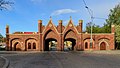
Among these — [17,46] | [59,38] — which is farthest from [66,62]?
[17,46]

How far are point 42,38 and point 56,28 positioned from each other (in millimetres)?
5224

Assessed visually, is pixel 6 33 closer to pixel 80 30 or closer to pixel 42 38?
pixel 42 38

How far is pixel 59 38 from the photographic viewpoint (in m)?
85.3

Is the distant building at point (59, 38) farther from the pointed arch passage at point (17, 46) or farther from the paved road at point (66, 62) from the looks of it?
the paved road at point (66, 62)

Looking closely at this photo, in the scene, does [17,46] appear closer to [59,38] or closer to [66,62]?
[59,38]

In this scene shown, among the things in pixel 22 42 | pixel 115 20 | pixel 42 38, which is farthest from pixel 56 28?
pixel 115 20

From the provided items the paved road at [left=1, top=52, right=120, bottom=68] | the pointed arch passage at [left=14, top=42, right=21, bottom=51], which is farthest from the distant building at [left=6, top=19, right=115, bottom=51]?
the paved road at [left=1, top=52, right=120, bottom=68]

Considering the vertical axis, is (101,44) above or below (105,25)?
below

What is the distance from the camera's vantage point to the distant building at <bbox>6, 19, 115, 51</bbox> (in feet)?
278

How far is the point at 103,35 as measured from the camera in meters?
84.9

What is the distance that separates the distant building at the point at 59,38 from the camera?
8481 centimetres

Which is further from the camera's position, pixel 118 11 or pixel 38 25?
pixel 118 11

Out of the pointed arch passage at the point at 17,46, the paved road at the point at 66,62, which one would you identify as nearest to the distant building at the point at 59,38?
the pointed arch passage at the point at 17,46

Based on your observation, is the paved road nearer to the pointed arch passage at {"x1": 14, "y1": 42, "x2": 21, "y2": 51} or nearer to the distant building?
the distant building
